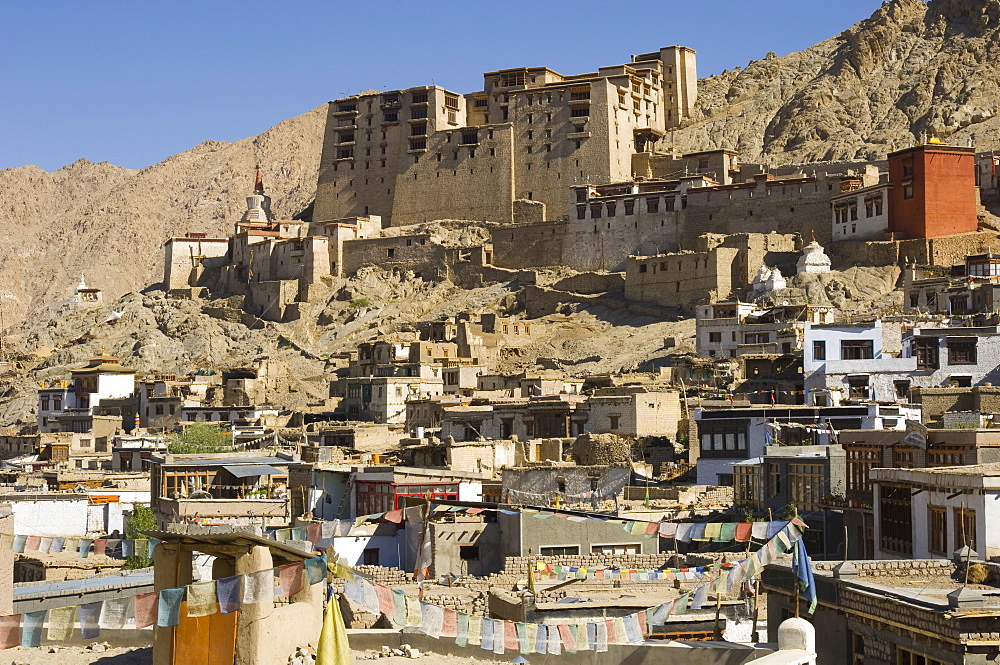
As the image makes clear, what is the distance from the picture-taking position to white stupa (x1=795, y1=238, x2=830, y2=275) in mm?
66000

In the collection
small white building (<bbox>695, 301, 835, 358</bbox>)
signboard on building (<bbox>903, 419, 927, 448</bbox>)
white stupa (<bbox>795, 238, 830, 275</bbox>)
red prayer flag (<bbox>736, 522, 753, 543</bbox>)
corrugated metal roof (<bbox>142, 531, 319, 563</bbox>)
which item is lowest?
red prayer flag (<bbox>736, 522, 753, 543</bbox>)

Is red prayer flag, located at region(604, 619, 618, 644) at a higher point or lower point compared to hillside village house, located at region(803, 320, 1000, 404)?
lower

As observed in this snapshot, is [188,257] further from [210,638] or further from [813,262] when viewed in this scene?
[210,638]

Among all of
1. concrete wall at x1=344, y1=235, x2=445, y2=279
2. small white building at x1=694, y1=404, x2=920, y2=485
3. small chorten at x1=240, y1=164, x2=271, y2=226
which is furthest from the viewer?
small chorten at x1=240, y1=164, x2=271, y2=226

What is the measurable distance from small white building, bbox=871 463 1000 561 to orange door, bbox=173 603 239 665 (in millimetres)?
7825

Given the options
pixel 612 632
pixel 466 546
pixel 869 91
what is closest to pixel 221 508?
pixel 466 546

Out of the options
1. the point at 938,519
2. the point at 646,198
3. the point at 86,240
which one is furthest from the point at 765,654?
the point at 86,240

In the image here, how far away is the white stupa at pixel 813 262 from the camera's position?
66.0 meters

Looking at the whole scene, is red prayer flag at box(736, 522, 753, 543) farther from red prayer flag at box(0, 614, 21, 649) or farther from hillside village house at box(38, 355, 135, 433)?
hillside village house at box(38, 355, 135, 433)

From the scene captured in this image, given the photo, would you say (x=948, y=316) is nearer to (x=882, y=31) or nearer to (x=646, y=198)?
(x=646, y=198)

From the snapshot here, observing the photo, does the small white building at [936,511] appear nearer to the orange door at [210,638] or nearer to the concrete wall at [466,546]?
the concrete wall at [466,546]

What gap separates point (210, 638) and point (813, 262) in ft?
179

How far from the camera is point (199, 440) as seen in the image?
46594 millimetres

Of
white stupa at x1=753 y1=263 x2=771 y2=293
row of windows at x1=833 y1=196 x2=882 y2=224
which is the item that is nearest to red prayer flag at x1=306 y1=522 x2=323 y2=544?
white stupa at x1=753 y1=263 x2=771 y2=293
